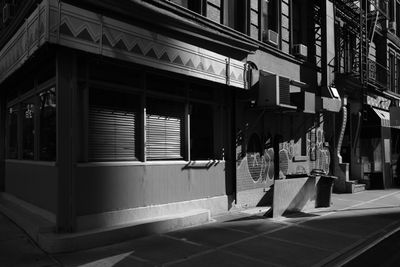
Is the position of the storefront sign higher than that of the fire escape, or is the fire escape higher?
the fire escape

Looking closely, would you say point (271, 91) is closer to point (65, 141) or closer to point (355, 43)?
point (65, 141)

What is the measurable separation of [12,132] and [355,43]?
1566cm

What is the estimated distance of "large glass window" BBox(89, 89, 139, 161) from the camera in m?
8.62

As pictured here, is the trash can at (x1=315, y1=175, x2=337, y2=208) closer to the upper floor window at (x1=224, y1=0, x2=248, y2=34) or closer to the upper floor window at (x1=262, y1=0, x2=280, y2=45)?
the upper floor window at (x1=262, y1=0, x2=280, y2=45)

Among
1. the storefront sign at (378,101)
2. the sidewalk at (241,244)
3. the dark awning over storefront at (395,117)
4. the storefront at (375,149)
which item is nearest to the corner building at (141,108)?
the sidewalk at (241,244)

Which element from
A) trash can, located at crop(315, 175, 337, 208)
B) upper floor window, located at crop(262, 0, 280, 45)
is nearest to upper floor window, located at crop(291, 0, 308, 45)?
upper floor window, located at crop(262, 0, 280, 45)

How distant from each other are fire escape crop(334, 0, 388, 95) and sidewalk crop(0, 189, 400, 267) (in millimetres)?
9485

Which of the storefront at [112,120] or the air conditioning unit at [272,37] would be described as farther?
the air conditioning unit at [272,37]

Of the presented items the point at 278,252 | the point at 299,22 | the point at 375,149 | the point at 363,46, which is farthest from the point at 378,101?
the point at 278,252

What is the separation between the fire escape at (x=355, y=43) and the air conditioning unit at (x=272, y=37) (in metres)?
5.03

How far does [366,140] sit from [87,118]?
1607cm

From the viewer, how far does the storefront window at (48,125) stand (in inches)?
344

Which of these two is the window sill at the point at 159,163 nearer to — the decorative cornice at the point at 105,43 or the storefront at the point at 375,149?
the decorative cornice at the point at 105,43

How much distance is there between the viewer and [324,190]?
515 inches
